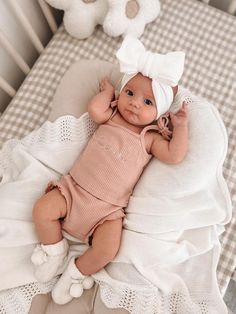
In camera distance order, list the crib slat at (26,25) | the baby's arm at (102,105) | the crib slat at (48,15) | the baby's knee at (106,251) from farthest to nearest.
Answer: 1. the crib slat at (48,15)
2. the crib slat at (26,25)
3. the baby's arm at (102,105)
4. the baby's knee at (106,251)

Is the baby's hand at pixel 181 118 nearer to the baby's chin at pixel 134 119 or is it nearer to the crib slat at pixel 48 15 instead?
the baby's chin at pixel 134 119

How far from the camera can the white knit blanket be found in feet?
2.76

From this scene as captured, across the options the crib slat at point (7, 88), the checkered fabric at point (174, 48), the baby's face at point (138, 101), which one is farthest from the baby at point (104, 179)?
the crib slat at point (7, 88)

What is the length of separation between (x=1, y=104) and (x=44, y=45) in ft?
0.86

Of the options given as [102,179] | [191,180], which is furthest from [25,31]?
[191,180]

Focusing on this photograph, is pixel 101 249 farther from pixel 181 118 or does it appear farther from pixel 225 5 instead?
pixel 225 5

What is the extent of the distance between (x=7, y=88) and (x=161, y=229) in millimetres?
631

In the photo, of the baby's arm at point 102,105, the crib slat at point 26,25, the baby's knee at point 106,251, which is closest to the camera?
the baby's knee at point 106,251

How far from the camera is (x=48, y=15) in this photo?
3.96 feet

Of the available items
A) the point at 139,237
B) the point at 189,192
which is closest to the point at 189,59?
the point at 189,192

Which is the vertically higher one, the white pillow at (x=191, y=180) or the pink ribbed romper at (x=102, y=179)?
the pink ribbed romper at (x=102, y=179)

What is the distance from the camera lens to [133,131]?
941 mm

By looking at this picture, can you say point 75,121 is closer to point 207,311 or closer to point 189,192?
point 189,192

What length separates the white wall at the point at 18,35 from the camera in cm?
112
